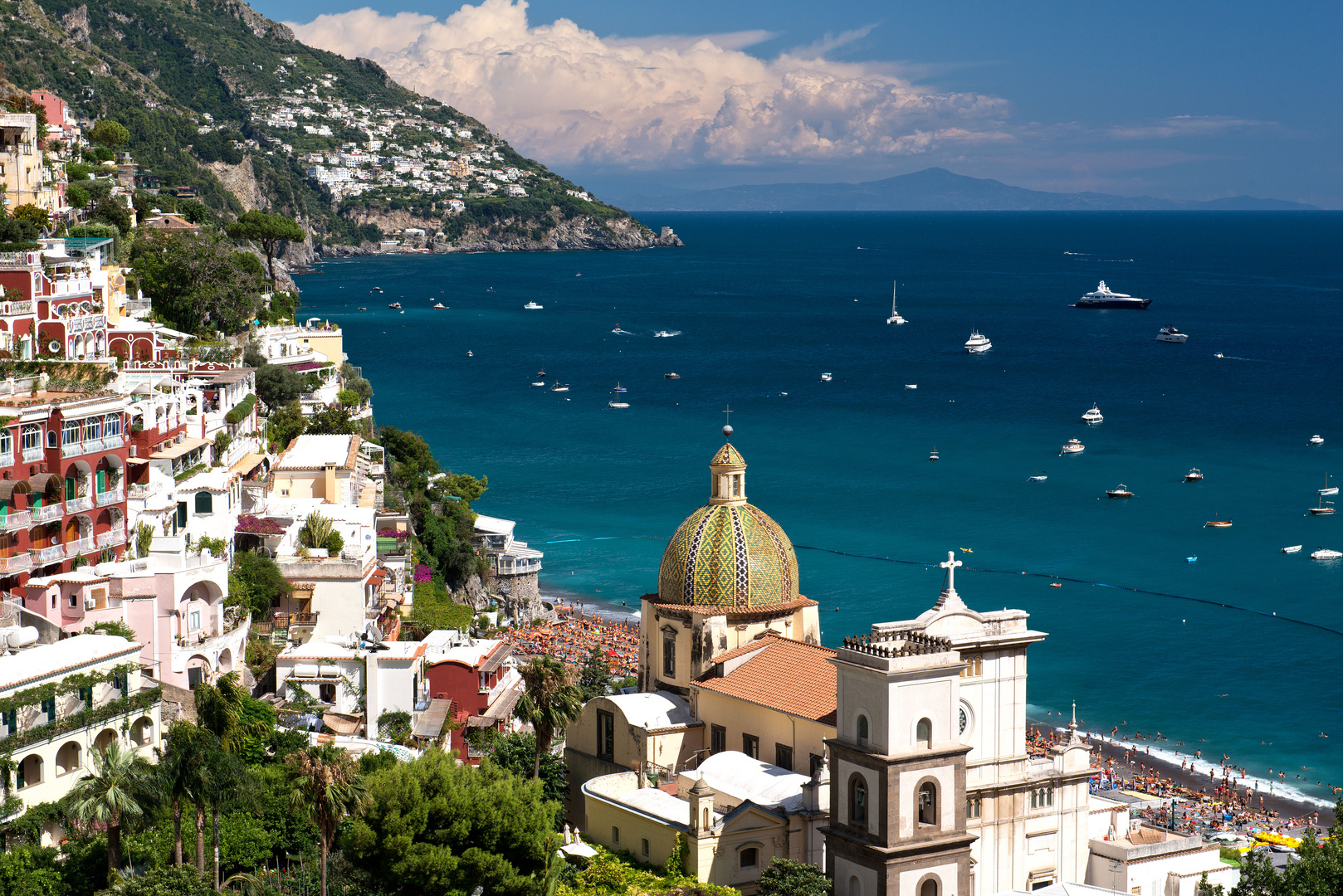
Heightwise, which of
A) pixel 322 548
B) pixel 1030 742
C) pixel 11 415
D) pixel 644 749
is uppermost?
pixel 11 415

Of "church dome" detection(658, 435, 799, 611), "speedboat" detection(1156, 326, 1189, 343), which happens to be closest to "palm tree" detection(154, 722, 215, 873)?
"church dome" detection(658, 435, 799, 611)

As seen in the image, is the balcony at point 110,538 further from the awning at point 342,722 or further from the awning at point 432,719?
the awning at point 432,719

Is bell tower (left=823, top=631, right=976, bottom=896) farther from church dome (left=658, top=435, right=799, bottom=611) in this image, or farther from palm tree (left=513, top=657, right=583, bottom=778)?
church dome (left=658, top=435, right=799, bottom=611)

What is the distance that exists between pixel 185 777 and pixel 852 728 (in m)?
11.6

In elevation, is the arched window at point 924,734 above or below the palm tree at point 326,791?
above

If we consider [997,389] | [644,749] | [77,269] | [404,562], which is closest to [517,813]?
[644,749]

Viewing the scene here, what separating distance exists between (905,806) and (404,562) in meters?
27.3

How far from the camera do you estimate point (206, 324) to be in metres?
66.8

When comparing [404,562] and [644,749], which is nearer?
[644,749]

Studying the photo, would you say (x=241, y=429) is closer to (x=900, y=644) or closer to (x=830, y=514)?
(x=900, y=644)

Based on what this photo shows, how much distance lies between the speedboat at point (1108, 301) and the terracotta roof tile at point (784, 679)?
165m

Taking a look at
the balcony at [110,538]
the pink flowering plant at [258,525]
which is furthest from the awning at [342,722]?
the pink flowering plant at [258,525]

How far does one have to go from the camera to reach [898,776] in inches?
1106

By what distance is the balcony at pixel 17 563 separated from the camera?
35562mm
